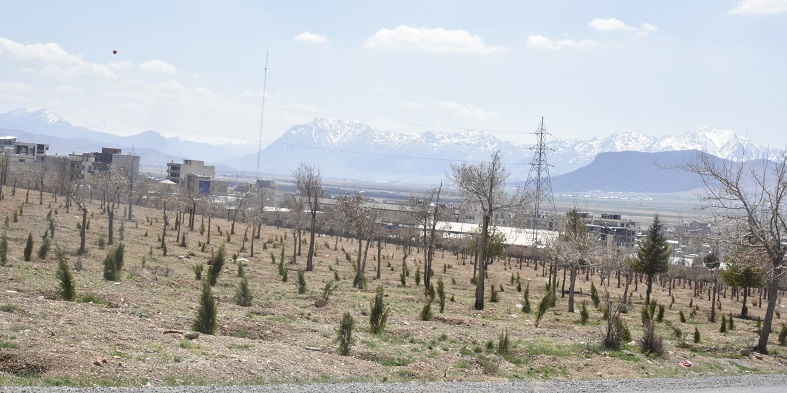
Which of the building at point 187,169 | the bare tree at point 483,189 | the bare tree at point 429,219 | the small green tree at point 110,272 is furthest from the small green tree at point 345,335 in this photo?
the building at point 187,169

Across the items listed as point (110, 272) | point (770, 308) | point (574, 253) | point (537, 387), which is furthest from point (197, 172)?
point (537, 387)

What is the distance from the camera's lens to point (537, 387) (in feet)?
41.5

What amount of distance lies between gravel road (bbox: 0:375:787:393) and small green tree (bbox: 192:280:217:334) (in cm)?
418

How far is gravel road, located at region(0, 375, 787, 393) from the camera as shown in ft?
33.7

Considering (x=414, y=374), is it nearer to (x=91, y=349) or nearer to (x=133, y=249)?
(x=91, y=349)

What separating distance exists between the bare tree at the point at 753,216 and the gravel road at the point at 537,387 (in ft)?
13.6

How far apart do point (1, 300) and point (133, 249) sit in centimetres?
2618

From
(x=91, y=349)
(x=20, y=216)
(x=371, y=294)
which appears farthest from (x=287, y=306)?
(x=20, y=216)

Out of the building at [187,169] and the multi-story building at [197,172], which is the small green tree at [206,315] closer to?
the multi-story building at [197,172]

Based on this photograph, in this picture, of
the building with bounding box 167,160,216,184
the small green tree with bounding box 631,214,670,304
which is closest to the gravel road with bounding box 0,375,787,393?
the small green tree with bounding box 631,214,670,304

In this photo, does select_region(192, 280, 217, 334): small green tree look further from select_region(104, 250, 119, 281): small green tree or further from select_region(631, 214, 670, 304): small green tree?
select_region(631, 214, 670, 304): small green tree

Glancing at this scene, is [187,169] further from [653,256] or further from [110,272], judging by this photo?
[110,272]

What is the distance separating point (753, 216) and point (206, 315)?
14446 millimetres

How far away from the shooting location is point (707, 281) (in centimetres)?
7119
